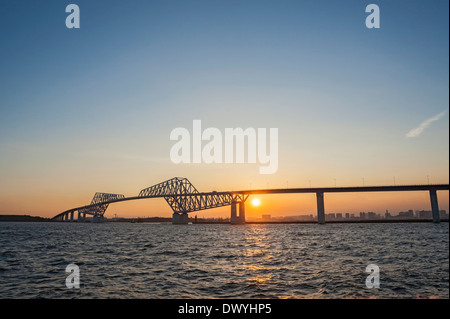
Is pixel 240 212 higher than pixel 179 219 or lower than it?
higher

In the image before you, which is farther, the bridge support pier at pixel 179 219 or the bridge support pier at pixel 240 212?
the bridge support pier at pixel 179 219

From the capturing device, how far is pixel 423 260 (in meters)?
22.8

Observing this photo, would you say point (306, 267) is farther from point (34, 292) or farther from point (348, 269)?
point (34, 292)

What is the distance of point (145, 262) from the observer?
75.4 feet

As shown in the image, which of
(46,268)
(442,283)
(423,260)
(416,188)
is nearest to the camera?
(442,283)

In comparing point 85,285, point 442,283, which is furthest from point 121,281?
point 442,283

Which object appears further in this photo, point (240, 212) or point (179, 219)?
point (179, 219)

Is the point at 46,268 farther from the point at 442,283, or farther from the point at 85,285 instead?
the point at 442,283

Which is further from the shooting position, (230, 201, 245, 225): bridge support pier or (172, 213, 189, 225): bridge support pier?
(172, 213, 189, 225): bridge support pier

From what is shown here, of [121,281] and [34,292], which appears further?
[121,281]

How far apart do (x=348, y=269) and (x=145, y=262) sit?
15.0m
